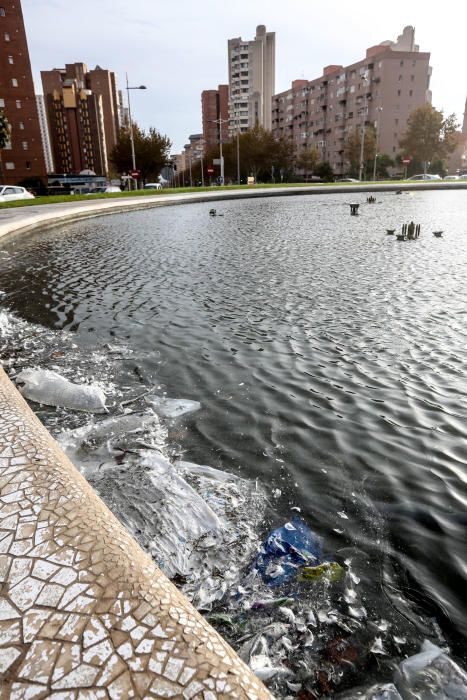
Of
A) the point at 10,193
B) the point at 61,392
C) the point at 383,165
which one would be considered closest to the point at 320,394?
the point at 61,392

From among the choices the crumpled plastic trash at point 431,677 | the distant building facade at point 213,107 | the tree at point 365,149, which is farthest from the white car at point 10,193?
the distant building facade at point 213,107

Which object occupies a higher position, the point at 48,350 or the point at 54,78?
the point at 54,78

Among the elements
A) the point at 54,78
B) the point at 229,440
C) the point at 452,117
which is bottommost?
the point at 229,440

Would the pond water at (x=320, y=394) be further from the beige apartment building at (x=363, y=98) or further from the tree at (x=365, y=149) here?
the beige apartment building at (x=363, y=98)

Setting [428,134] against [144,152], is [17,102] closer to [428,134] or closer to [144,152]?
[144,152]

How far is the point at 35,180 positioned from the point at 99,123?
93020mm

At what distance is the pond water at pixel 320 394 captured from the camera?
2727 millimetres

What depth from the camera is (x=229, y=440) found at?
4645 millimetres

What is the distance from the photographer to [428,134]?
7631 centimetres

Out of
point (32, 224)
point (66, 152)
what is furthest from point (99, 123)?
point (32, 224)

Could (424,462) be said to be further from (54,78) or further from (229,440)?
(54,78)

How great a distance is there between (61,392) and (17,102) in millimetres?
77841

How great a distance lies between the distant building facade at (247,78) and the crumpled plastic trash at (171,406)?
160m

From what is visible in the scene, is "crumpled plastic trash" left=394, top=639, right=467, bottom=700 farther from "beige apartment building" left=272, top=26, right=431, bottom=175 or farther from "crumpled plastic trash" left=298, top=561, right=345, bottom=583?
"beige apartment building" left=272, top=26, right=431, bottom=175
